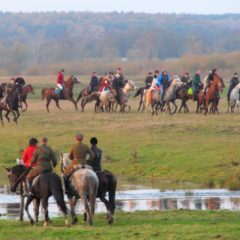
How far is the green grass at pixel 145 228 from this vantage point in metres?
20.2

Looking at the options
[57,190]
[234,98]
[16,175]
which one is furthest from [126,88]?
[57,190]

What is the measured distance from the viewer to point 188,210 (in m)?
24.7

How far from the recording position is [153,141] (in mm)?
39906

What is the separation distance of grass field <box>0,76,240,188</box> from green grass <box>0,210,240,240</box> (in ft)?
24.6

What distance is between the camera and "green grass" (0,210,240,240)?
795 inches

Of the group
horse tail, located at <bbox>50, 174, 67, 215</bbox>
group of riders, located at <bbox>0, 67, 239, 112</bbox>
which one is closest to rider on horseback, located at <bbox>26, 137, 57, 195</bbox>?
horse tail, located at <bbox>50, 174, 67, 215</bbox>

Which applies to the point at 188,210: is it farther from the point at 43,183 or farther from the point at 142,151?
the point at 142,151

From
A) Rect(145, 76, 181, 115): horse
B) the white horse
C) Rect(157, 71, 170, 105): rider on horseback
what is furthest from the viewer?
Rect(157, 71, 170, 105): rider on horseback

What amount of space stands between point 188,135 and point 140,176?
7349 mm

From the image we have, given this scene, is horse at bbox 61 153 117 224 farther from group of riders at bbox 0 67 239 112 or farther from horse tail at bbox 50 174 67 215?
group of riders at bbox 0 67 239 112

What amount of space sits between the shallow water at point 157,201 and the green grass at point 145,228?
78.3 inches

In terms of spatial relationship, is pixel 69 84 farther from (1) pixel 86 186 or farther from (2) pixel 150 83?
(1) pixel 86 186

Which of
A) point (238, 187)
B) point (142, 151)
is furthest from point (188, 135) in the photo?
point (238, 187)

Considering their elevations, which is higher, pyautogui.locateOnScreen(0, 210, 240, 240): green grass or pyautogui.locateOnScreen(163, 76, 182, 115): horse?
pyautogui.locateOnScreen(163, 76, 182, 115): horse
